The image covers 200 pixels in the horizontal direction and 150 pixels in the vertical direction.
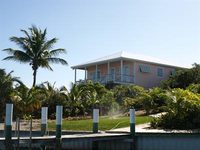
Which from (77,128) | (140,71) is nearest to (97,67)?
(140,71)

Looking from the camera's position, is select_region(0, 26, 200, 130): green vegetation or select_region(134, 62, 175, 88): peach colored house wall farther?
select_region(134, 62, 175, 88): peach colored house wall

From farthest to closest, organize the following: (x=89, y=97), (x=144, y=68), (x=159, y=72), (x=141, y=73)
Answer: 1. (x=159, y=72)
2. (x=144, y=68)
3. (x=141, y=73)
4. (x=89, y=97)

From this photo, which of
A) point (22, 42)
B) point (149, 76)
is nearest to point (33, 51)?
point (22, 42)

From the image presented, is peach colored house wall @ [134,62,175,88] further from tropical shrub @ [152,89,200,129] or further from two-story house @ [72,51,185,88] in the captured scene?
tropical shrub @ [152,89,200,129]

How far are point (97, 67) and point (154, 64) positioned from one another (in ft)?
21.1

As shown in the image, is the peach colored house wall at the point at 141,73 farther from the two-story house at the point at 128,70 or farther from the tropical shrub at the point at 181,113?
the tropical shrub at the point at 181,113

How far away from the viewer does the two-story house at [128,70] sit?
42062 millimetres

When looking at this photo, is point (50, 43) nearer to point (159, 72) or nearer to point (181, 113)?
point (159, 72)

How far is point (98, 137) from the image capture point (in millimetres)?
14562

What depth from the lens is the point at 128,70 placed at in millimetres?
43969

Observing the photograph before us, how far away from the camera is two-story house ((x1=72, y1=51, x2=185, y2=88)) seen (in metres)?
42.1

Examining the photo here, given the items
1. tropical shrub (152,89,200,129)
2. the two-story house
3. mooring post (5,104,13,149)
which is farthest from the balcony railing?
mooring post (5,104,13,149)

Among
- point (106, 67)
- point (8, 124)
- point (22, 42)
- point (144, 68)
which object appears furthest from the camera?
point (106, 67)

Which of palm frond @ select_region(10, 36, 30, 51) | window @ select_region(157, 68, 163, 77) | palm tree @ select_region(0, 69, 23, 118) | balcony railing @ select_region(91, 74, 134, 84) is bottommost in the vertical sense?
palm tree @ select_region(0, 69, 23, 118)
